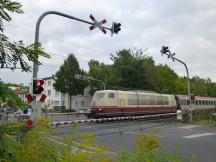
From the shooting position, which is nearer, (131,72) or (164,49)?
(164,49)

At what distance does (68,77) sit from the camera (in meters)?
84.3

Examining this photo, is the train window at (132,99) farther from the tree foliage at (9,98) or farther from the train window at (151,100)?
the tree foliage at (9,98)

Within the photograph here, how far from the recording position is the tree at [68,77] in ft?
278

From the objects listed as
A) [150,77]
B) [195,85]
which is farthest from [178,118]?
[195,85]

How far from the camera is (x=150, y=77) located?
3049 inches

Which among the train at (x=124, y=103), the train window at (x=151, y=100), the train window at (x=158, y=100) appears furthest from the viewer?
the train window at (x=158, y=100)

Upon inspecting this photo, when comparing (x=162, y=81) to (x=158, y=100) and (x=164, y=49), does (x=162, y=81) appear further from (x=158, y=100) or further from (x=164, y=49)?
(x=164, y=49)

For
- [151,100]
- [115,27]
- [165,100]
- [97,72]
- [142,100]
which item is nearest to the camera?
[115,27]

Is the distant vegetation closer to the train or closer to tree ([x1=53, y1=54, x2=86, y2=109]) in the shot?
tree ([x1=53, y1=54, x2=86, y2=109])

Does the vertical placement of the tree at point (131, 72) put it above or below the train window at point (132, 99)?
above

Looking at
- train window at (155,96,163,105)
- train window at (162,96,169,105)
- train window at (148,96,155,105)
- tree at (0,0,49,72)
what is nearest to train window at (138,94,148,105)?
train window at (148,96,155,105)

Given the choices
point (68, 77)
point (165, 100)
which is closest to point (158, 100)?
point (165, 100)

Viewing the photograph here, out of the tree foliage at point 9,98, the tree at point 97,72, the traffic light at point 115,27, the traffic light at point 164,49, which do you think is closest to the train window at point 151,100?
the traffic light at point 164,49

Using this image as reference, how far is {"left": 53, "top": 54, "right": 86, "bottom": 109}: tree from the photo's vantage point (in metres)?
84.6
